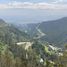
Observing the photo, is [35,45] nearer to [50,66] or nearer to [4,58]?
[4,58]

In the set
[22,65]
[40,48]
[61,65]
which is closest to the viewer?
[61,65]

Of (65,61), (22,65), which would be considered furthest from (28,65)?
(65,61)

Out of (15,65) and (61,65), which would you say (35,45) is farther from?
(61,65)

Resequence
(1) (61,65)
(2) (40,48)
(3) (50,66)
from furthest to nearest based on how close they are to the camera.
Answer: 1. (2) (40,48)
2. (3) (50,66)
3. (1) (61,65)

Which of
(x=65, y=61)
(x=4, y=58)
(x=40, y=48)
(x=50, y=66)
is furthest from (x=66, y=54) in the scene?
(x=40, y=48)

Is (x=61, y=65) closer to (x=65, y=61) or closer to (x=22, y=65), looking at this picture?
(x=65, y=61)

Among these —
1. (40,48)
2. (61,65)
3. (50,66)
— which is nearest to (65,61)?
(61,65)

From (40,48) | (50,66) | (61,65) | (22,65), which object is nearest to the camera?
(61,65)

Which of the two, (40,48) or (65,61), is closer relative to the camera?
(65,61)

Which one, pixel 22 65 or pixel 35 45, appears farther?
pixel 35 45
